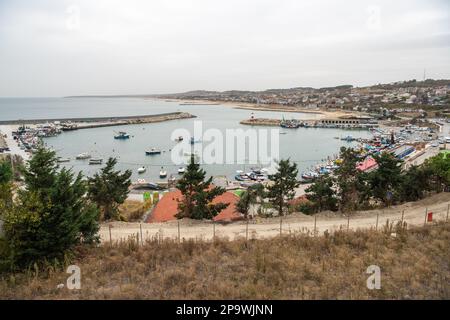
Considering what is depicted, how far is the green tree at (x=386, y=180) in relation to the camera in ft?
33.9

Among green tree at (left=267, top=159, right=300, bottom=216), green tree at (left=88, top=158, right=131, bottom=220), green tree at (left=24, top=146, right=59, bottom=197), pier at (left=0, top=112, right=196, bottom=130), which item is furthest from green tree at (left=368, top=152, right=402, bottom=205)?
pier at (left=0, top=112, right=196, bottom=130)

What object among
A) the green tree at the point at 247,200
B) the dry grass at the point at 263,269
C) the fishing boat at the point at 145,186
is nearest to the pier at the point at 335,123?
the fishing boat at the point at 145,186

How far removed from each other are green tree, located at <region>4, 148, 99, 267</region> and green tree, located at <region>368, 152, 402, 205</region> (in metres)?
8.64

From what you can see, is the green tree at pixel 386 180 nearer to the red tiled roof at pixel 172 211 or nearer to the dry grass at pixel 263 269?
the dry grass at pixel 263 269

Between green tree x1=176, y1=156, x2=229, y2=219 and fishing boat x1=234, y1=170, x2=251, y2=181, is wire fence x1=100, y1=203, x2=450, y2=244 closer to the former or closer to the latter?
green tree x1=176, y1=156, x2=229, y2=219

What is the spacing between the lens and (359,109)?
79.8 meters

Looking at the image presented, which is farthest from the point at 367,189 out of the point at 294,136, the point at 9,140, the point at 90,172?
the point at 9,140

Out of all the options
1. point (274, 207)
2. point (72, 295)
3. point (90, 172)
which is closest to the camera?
point (72, 295)

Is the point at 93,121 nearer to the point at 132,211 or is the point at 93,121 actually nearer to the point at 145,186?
the point at 145,186

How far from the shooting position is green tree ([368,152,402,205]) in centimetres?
1034

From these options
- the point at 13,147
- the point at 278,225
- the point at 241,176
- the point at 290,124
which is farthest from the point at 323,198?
the point at 290,124

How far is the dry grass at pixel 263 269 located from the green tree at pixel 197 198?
2752 millimetres

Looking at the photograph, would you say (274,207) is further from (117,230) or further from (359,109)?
(359,109)
